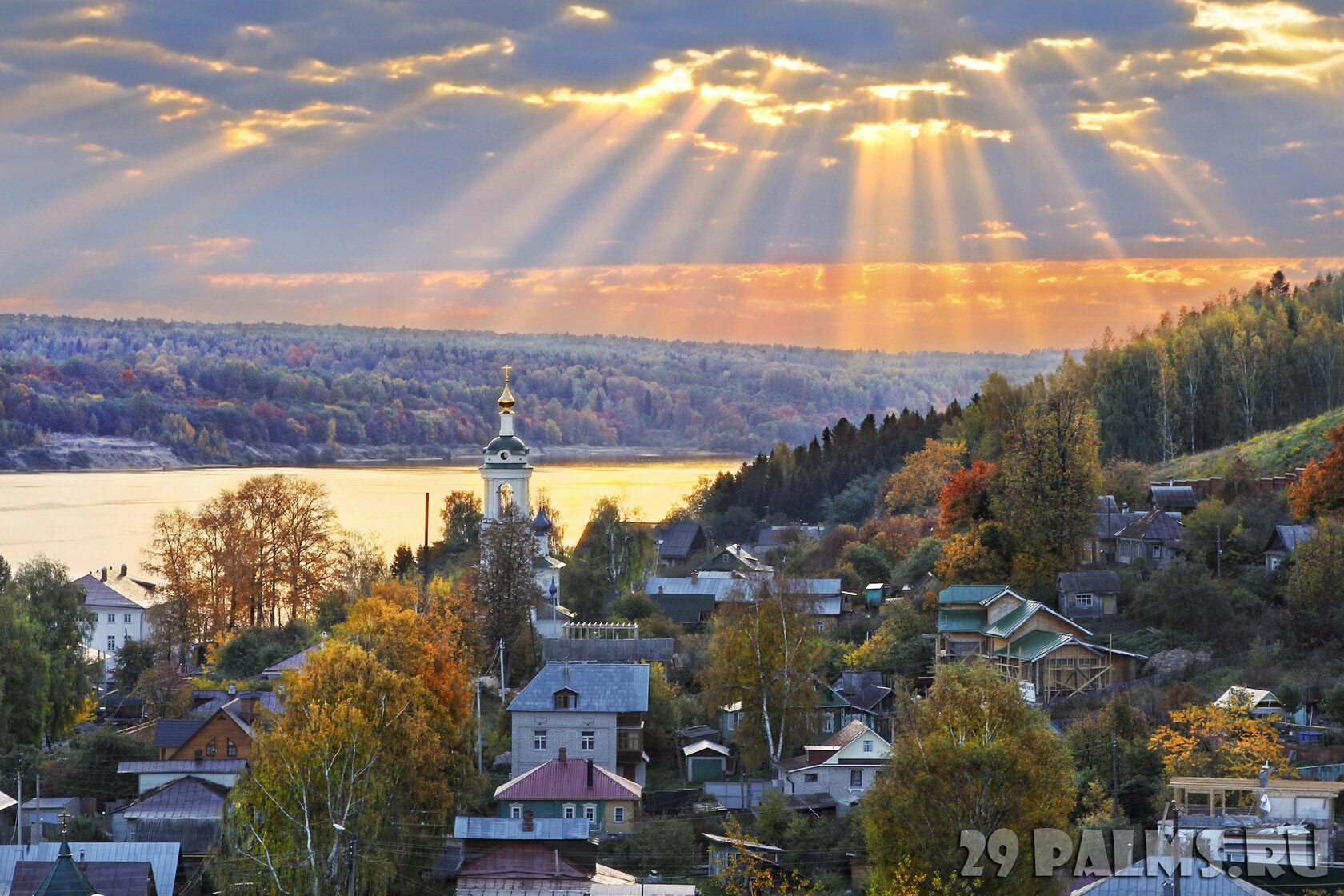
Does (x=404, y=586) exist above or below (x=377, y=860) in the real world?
above

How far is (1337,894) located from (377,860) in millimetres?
13335

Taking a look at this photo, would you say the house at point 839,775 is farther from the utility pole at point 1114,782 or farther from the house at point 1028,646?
the utility pole at point 1114,782

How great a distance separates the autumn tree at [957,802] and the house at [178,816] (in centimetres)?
1144

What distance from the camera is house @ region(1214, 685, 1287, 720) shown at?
27844mm

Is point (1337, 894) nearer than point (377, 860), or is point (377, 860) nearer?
point (1337, 894)

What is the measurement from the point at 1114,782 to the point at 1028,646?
7.74 meters

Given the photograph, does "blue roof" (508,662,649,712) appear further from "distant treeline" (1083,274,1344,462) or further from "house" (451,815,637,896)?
"distant treeline" (1083,274,1344,462)

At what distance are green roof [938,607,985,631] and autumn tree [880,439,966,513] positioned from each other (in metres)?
22.2

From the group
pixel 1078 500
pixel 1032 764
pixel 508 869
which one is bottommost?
pixel 508 869

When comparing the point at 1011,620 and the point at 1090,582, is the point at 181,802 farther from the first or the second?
the point at 1090,582

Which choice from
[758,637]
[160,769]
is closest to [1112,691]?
[758,637]

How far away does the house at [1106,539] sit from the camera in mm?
42438

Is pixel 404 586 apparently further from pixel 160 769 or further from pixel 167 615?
pixel 167 615

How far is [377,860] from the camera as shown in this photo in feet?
79.3
